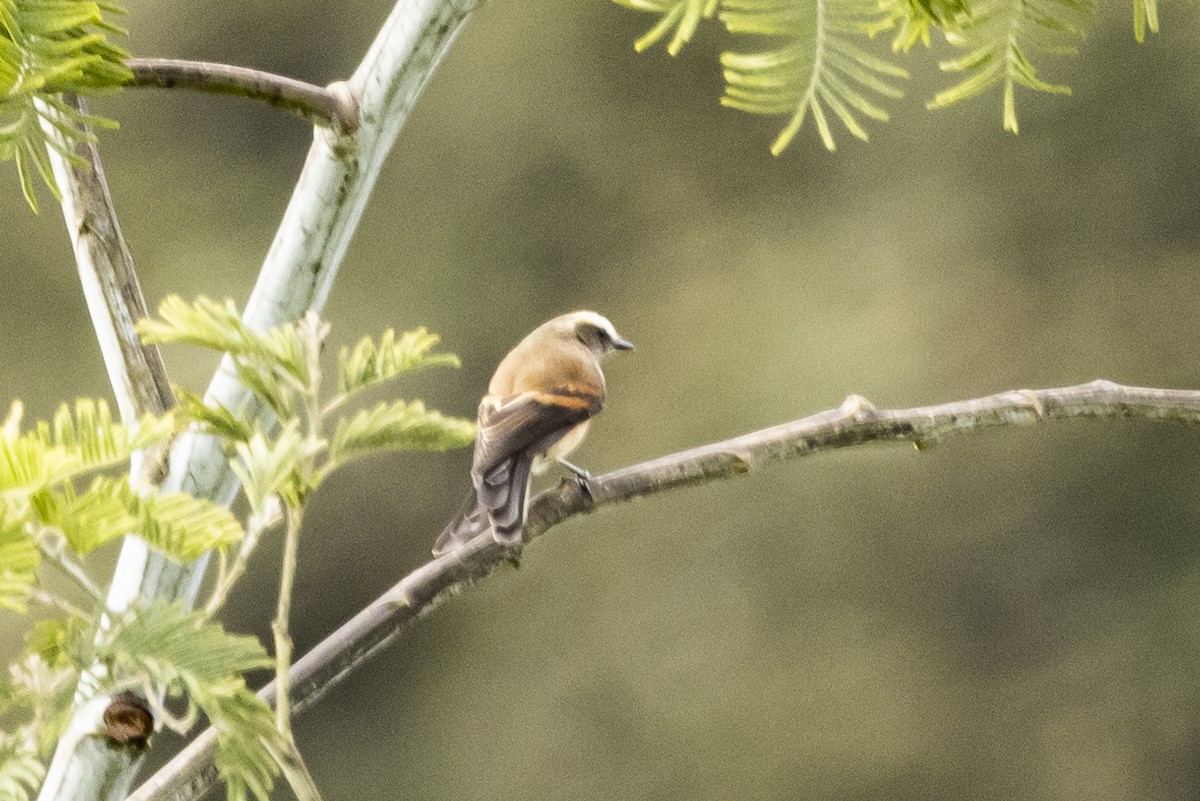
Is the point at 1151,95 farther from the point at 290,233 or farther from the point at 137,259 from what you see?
the point at 290,233

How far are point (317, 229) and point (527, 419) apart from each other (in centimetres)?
35

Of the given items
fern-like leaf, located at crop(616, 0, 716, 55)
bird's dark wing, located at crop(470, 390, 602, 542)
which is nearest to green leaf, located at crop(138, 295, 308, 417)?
fern-like leaf, located at crop(616, 0, 716, 55)

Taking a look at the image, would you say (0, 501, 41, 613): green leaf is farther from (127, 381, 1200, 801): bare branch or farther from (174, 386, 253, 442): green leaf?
(127, 381, 1200, 801): bare branch

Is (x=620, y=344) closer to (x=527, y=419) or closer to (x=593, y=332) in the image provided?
(x=593, y=332)

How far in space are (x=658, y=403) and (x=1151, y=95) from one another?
2.44 feet

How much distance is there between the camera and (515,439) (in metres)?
0.73

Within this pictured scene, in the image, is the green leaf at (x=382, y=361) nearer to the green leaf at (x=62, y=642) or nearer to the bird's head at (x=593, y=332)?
the green leaf at (x=62, y=642)

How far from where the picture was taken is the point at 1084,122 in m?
1.61

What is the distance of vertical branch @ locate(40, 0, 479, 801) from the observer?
43cm

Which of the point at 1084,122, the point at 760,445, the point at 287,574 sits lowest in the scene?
the point at 287,574

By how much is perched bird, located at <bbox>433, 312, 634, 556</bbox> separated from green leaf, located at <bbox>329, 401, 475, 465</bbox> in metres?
0.19

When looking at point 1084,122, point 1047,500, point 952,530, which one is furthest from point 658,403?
point 1084,122

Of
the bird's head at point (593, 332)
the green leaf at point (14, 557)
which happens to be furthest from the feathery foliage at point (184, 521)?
the bird's head at point (593, 332)

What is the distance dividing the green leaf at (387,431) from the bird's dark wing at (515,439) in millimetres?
204
